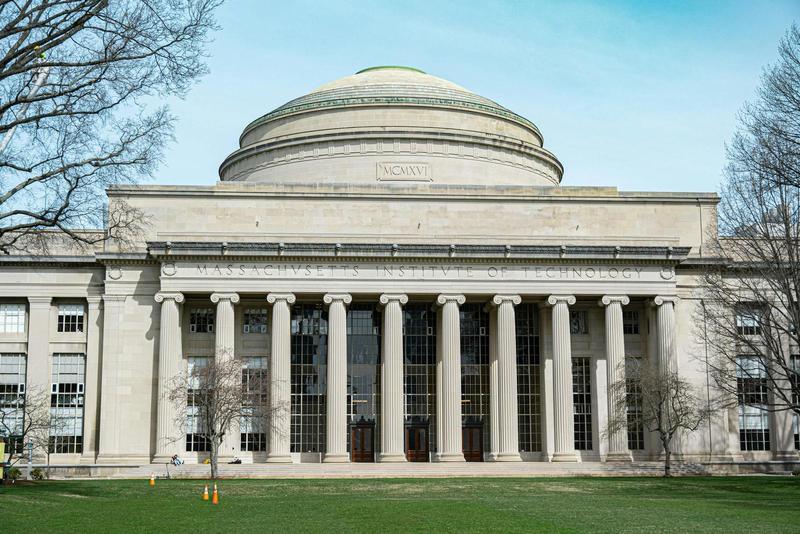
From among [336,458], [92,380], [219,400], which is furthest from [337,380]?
[92,380]

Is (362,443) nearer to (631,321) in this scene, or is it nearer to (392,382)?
(392,382)

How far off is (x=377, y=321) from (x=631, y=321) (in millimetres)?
15792

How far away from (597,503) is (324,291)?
1121 inches

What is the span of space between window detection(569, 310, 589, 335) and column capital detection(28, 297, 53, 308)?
31511mm

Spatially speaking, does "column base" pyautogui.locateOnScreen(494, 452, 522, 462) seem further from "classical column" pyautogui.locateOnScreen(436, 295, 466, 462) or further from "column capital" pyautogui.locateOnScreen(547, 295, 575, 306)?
"column capital" pyautogui.locateOnScreen(547, 295, 575, 306)

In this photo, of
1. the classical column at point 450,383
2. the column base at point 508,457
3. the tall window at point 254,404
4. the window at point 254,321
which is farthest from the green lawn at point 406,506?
the window at point 254,321

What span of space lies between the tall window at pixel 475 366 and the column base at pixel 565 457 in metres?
4.82

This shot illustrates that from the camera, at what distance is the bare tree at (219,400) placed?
5312cm

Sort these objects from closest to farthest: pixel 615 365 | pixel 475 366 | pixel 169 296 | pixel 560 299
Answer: pixel 169 296
pixel 615 365
pixel 560 299
pixel 475 366

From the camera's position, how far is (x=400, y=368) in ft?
199

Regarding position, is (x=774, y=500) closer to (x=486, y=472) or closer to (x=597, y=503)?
(x=597, y=503)

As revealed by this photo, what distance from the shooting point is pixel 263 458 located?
2435 inches

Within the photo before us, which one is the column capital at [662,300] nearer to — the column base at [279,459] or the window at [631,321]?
the window at [631,321]

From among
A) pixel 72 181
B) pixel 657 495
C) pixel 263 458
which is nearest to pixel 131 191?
pixel 263 458
